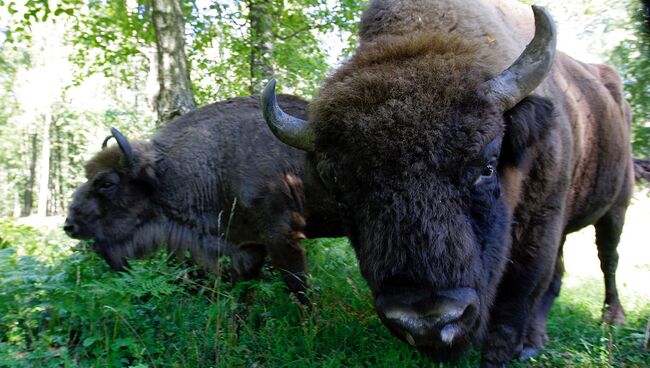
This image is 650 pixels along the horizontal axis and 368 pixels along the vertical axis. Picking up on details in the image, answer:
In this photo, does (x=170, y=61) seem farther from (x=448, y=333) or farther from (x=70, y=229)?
(x=448, y=333)

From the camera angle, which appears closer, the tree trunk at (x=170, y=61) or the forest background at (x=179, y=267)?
the forest background at (x=179, y=267)

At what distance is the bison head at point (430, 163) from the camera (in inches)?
100

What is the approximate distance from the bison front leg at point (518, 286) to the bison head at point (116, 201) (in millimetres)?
4298

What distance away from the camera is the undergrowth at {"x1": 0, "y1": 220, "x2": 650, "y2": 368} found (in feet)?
12.5

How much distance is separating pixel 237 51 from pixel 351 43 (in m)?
2.37

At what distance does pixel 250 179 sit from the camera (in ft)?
19.2

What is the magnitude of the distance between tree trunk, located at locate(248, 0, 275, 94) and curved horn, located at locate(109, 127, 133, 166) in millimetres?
3601

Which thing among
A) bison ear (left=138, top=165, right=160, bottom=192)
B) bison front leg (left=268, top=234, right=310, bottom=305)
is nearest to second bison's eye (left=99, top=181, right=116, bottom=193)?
bison ear (left=138, top=165, right=160, bottom=192)

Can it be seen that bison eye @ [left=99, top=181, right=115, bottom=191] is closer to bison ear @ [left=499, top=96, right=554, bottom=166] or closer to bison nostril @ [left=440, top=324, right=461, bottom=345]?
bison ear @ [left=499, top=96, right=554, bottom=166]

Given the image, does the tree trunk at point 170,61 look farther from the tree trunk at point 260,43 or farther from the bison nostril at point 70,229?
the bison nostril at point 70,229

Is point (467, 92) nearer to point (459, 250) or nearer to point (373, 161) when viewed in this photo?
point (373, 161)

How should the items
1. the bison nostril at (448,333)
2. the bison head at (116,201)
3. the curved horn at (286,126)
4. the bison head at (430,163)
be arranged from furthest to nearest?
the bison head at (116,201) → the curved horn at (286,126) → the bison head at (430,163) → the bison nostril at (448,333)

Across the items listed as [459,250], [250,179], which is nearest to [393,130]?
[459,250]

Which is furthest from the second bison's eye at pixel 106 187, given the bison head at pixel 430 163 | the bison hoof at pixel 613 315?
the bison hoof at pixel 613 315
